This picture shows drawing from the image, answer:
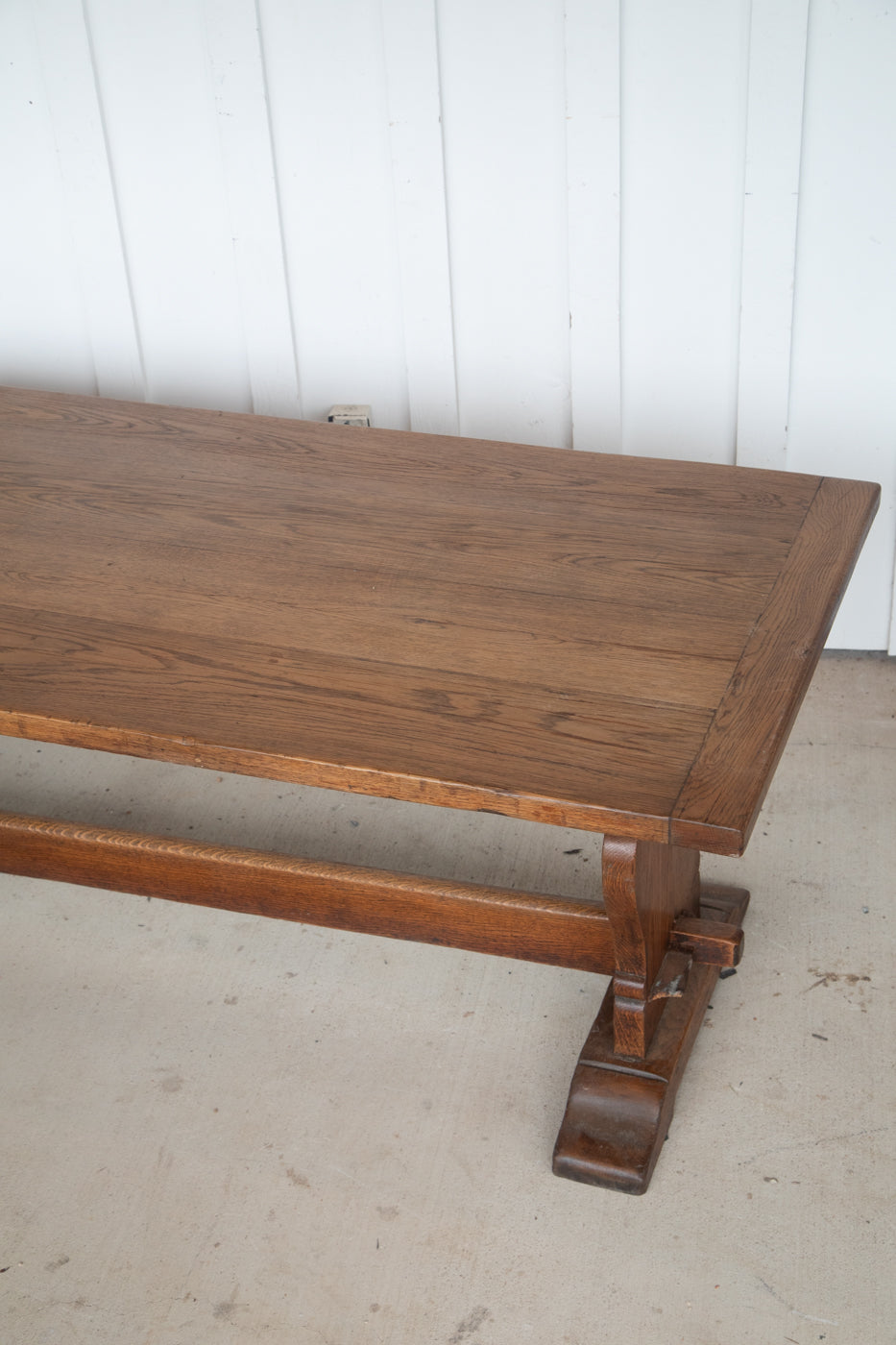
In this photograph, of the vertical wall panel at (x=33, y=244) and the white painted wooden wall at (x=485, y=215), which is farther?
the vertical wall panel at (x=33, y=244)

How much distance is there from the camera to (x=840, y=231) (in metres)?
2.34

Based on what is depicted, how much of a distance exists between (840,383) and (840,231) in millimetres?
281

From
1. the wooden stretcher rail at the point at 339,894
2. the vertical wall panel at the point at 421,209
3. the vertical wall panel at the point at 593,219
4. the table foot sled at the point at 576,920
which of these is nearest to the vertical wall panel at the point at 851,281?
the vertical wall panel at the point at 593,219

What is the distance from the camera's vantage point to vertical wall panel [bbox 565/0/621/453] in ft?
7.47

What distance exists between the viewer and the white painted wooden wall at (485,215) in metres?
2.28

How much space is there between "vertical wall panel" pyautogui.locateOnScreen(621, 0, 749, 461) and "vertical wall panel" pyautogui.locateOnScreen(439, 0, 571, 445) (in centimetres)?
13

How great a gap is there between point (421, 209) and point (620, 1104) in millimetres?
1663

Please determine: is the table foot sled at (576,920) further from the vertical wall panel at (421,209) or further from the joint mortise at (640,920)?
the vertical wall panel at (421,209)

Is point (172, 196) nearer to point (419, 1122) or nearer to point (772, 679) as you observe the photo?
point (772, 679)

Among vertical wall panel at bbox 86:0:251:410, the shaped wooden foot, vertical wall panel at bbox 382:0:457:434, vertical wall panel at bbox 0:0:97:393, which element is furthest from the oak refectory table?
vertical wall panel at bbox 0:0:97:393

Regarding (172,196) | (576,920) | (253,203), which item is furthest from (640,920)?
(172,196)

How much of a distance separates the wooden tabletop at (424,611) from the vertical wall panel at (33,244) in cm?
59

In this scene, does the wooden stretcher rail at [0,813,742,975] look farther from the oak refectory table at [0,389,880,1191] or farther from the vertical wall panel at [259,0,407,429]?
the vertical wall panel at [259,0,407,429]

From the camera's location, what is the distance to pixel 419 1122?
1.76 m
